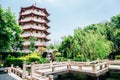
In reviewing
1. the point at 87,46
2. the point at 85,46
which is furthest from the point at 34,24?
the point at 87,46

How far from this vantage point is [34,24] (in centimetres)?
3972

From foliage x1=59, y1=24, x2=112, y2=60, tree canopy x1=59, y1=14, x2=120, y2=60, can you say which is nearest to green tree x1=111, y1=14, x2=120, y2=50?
tree canopy x1=59, y1=14, x2=120, y2=60

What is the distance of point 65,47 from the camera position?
94.1ft

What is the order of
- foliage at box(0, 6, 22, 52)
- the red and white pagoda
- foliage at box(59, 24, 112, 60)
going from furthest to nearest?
the red and white pagoda, foliage at box(59, 24, 112, 60), foliage at box(0, 6, 22, 52)

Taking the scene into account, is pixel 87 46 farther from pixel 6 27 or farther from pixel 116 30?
pixel 116 30

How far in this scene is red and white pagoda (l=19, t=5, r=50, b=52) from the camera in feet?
126

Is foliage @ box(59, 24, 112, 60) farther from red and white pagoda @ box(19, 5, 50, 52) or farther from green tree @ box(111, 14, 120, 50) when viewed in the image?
red and white pagoda @ box(19, 5, 50, 52)

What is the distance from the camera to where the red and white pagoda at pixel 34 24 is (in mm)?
38344

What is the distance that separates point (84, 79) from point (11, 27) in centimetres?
1151

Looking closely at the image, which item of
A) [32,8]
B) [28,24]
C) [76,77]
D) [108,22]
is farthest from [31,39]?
[76,77]

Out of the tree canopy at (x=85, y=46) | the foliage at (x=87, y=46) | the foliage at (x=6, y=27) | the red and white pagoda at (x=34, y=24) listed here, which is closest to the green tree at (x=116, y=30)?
the tree canopy at (x=85, y=46)

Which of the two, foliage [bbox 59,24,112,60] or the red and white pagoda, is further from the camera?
the red and white pagoda

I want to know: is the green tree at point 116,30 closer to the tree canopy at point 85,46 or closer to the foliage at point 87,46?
the tree canopy at point 85,46

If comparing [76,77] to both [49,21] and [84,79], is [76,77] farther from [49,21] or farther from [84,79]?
[49,21]
